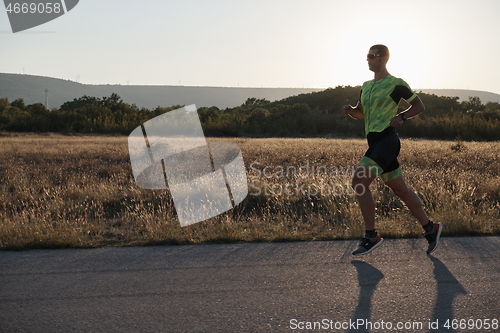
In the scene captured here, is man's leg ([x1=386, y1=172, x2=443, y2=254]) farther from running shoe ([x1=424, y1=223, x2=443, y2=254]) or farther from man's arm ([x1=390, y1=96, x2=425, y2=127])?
man's arm ([x1=390, y1=96, x2=425, y2=127])

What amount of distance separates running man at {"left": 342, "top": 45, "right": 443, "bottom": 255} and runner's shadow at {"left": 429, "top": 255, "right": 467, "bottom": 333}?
1.94ft

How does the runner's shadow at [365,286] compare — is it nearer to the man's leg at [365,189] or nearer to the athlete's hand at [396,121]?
the man's leg at [365,189]

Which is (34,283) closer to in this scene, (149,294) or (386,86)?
(149,294)

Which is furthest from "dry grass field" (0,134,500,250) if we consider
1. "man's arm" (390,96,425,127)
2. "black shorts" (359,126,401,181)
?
"man's arm" (390,96,425,127)

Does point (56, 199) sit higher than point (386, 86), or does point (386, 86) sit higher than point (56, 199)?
point (386, 86)

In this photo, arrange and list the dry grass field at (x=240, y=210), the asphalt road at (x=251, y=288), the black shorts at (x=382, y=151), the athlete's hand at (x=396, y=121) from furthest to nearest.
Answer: the dry grass field at (x=240, y=210), the black shorts at (x=382, y=151), the athlete's hand at (x=396, y=121), the asphalt road at (x=251, y=288)

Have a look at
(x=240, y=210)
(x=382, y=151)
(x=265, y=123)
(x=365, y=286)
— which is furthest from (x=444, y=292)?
(x=265, y=123)

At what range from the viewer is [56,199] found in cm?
858

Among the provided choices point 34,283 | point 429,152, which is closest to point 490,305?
point 34,283

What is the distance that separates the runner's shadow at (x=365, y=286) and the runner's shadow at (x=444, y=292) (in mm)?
438

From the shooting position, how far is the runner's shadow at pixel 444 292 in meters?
3.27

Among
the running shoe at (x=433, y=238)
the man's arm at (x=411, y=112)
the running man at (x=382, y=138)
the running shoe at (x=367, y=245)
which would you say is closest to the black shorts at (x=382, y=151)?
the running man at (x=382, y=138)

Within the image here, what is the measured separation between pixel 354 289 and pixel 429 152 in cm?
1593

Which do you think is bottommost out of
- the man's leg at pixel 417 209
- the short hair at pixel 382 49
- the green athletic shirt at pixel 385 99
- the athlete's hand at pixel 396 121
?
the man's leg at pixel 417 209
